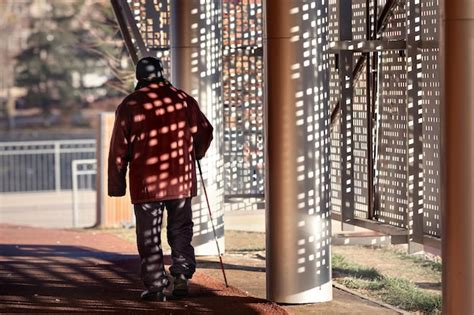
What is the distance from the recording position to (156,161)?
958cm

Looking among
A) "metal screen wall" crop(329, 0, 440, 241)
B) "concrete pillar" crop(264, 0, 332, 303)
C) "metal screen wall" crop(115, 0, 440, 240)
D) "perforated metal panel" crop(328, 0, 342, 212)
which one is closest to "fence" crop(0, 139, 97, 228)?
"perforated metal panel" crop(328, 0, 342, 212)

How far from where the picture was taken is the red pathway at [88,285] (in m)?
9.48

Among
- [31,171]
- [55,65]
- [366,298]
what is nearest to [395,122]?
[366,298]

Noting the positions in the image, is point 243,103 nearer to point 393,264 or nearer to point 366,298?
point 393,264

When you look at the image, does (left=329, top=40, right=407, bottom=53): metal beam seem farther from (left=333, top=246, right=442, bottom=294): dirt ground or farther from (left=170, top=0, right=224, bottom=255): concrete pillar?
(left=170, top=0, right=224, bottom=255): concrete pillar

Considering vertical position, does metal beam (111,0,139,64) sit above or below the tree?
below

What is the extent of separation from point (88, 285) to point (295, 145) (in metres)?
2.37

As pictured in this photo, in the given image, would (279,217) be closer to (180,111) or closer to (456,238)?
(180,111)

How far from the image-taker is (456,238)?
7.79 meters

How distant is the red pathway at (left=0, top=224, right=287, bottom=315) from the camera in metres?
9.48

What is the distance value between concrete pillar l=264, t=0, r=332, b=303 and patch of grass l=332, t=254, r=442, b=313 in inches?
38.6

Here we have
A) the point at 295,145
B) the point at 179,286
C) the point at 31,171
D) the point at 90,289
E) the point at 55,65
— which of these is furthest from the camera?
the point at 55,65

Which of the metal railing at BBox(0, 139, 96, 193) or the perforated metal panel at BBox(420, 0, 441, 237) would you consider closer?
the perforated metal panel at BBox(420, 0, 441, 237)

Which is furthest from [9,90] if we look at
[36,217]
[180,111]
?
[180,111]
